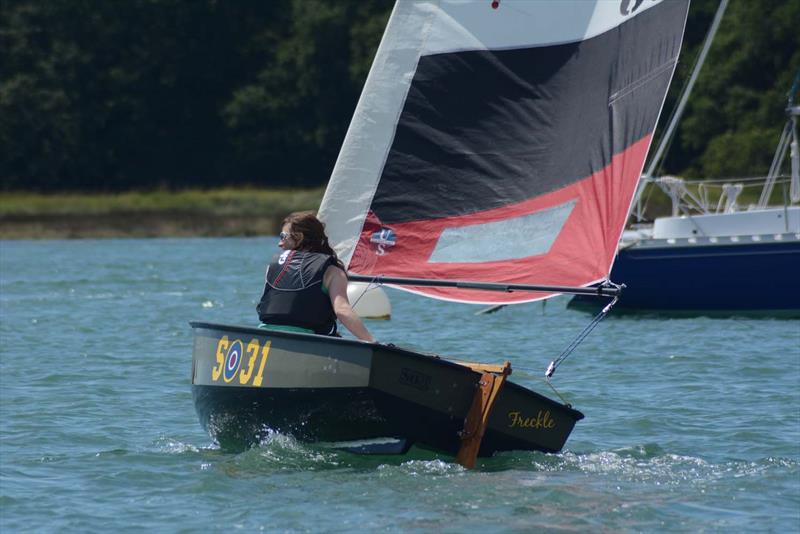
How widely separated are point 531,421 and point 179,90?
6047 cm

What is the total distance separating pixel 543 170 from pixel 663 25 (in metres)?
1.15

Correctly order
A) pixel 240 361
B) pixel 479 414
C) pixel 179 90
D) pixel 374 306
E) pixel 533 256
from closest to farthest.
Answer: pixel 479 414, pixel 240 361, pixel 533 256, pixel 374 306, pixel 179 90

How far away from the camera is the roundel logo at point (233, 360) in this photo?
8.92 meters

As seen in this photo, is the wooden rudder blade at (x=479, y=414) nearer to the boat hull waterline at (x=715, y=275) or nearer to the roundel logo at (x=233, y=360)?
the roundel logo at (x=233, y=360)

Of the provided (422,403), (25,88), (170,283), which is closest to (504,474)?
(422,403)

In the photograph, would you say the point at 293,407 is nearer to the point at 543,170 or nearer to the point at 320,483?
the point at 320,483

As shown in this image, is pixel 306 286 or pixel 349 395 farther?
pixel 306 286

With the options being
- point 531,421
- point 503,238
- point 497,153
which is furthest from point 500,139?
point 531,421

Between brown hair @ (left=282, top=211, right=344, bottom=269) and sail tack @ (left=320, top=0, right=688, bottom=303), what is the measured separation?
0.45 m

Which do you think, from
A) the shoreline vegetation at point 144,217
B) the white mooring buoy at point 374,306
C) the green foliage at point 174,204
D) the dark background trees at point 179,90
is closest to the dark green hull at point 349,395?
the white mooring buoy at point 374,306

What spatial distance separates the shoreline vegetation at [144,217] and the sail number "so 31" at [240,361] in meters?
39.2

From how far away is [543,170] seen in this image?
382 inches

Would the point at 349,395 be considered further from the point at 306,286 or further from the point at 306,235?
the point at 306,235

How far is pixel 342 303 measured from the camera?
28.9ft
